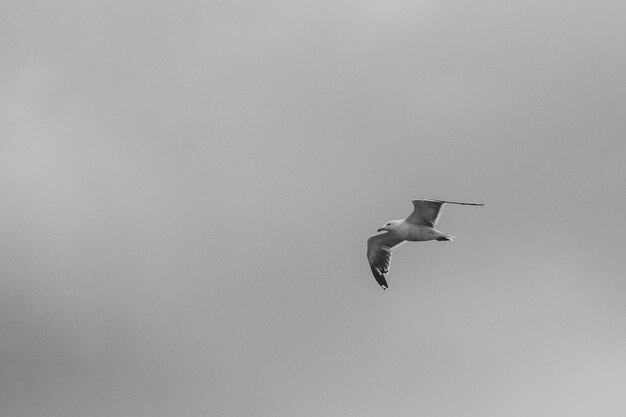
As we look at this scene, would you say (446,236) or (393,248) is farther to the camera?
(393,248)

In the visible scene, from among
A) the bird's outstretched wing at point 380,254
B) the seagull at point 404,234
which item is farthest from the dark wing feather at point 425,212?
the bird's outstretched wing at point 380,254

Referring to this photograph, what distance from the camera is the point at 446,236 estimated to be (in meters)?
38.3

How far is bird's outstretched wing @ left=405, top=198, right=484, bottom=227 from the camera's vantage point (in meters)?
37.7

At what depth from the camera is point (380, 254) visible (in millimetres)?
41875

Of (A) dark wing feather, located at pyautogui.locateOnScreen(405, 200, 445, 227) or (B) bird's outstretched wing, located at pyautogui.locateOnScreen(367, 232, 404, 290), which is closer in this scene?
(A) dark wing feather, located at pyautogui.locateOnScreen(405, 200, 445, 227)

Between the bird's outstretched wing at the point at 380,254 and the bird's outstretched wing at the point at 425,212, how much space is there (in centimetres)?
254

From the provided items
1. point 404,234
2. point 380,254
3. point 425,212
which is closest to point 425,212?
point 425,212

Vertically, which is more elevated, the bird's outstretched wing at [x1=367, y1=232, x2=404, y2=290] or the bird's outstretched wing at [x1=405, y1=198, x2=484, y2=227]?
the bird's outstretched wing at [x1=405, y1=198, x2=484, y2=227]

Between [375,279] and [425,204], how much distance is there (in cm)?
532

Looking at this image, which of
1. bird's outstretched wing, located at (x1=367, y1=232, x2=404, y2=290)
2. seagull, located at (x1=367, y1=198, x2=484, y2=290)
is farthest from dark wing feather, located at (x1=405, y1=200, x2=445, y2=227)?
bird's outstretched wing, located at (x1=367, y1=232, x2=404, y2=290)

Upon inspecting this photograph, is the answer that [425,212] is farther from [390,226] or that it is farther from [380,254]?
[380,254]

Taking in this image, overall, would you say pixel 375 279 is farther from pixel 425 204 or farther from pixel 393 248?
pixel 425 204

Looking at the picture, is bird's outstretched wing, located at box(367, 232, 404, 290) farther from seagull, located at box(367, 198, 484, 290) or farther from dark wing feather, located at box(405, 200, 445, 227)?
dark wing feather, located at box(405, 200, 445, 227)

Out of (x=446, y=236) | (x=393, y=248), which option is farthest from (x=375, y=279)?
(x=446, y=236)
